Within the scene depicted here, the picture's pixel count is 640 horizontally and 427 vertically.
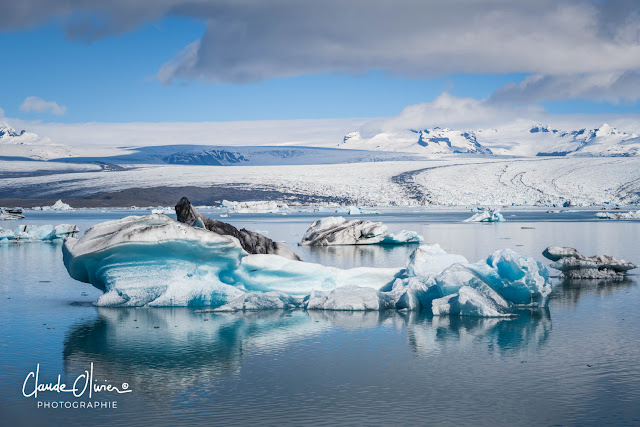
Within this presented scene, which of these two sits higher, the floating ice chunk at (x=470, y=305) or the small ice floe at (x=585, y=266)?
the small ice floe at (x=585, y=266)

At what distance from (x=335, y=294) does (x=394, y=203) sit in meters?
68.5

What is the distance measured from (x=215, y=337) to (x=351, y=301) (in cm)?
255

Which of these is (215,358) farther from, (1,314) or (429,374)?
(1,314)

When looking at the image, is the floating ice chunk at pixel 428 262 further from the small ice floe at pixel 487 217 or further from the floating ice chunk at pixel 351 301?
the small ice floe at pixel 487 217

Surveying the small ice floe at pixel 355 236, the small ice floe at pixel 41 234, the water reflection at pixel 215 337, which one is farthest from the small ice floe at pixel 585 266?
the small ice floe at pixel 41 234

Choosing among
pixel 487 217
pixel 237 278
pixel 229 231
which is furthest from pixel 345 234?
pixel 487 217

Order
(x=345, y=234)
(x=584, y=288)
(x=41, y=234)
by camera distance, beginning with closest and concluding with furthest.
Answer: (x=584, y=288) → (x=345, y=234) → (x=41, y=234)

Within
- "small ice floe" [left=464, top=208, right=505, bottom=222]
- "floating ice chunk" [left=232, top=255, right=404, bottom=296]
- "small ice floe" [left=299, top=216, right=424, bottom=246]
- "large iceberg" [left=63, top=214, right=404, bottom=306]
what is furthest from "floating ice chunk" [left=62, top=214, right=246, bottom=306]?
"small ice floe" [left=464, top=208, right=505, bottom=222]

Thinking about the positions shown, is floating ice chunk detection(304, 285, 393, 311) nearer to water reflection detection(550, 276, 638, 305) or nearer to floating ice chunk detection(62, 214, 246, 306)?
floating ice chunk detection(62, 214, 246, 306)

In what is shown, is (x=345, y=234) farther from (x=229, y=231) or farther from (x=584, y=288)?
(x=584, y=288)

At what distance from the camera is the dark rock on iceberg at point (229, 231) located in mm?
14023

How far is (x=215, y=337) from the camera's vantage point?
9.14m

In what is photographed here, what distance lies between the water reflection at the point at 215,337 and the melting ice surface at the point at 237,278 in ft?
1.04

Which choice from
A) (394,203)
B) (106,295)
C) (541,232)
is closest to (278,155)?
(394,203)
